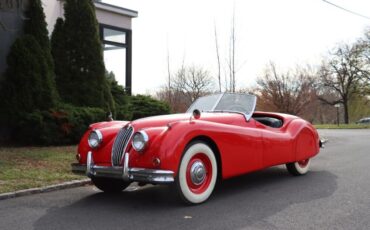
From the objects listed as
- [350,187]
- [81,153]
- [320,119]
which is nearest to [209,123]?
[81,153]

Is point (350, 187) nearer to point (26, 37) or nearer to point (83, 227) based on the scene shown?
point (83, 227)

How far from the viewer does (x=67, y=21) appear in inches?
529

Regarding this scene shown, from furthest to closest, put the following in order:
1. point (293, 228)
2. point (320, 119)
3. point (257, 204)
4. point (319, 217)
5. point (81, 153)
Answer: point (320, 119) < point (81, 153) < point (257, 204) < point (319, 217) < point (293, 228)

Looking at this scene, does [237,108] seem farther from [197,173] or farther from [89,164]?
[89,164]

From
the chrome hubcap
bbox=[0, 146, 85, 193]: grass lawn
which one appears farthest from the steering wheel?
bbox=[0, 146, 85, 193]: grass lawn

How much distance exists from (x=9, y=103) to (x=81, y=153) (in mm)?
5540

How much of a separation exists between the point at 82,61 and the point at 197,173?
7996 millimetres

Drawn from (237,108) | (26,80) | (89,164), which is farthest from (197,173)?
(26,80)

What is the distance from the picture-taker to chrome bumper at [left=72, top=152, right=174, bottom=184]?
5770mm

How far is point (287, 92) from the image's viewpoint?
6475cm

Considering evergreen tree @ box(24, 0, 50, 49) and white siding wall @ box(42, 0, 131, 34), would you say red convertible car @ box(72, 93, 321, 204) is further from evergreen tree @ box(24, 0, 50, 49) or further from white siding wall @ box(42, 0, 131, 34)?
white siding wall @ box(42, 0, 131, 34)

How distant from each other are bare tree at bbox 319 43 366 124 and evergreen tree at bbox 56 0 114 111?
45795 millimetres

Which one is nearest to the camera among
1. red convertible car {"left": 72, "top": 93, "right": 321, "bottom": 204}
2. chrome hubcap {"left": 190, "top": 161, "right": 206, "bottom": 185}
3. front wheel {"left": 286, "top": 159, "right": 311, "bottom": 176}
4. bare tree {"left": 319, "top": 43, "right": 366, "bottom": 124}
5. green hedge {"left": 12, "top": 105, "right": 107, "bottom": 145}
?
red convertible car {"left": 72, "top": 93, "right": 321, "bottom": 204}

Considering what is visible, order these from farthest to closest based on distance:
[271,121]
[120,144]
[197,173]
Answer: [271,121] < [120,144] < [197,173]
